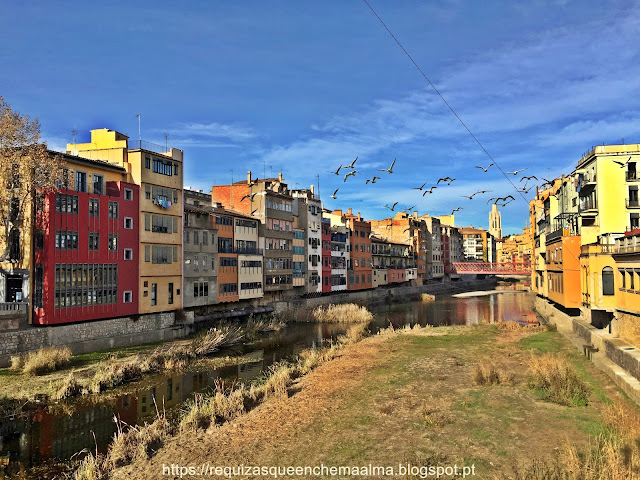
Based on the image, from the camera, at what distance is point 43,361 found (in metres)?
30.9

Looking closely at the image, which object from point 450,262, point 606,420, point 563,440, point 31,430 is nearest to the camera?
point 563,440

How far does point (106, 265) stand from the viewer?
131ft

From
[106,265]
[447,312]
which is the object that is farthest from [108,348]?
[447,312]

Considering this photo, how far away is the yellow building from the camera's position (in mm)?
43312

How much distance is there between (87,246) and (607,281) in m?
38.5

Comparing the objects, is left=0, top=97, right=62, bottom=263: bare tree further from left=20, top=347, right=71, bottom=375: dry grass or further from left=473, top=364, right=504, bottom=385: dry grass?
left=473, top=364, right=504, bottom=385: dry grass

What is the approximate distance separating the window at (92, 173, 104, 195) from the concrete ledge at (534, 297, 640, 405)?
37256 millimetres

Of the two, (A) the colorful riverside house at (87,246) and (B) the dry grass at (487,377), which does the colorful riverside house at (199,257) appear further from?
(B) the dry grass at (487,377)

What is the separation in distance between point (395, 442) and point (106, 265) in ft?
100

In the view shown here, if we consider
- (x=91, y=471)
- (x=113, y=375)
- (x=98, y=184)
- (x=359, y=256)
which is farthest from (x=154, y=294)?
(x=359, y=256)

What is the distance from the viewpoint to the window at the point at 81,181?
3797 cm

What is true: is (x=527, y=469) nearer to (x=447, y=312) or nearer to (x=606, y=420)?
(x=606, y=420)

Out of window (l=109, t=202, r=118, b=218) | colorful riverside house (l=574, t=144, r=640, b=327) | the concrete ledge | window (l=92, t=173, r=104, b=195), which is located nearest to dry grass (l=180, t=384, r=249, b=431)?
the concrete ledge

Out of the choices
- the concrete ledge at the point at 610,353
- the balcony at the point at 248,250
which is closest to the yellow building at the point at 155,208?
the balcony at the point at 248,250
